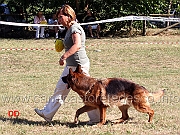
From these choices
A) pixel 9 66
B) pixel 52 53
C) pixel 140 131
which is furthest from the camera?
pixel 52 53

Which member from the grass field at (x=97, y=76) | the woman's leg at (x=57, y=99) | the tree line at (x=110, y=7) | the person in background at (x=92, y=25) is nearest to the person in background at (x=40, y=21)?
the tree line at (x=110, y=7)

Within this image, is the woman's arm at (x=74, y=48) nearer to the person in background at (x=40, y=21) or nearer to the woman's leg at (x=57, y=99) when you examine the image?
the woman's leg at (x=57, y=99)

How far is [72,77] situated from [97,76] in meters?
5.16

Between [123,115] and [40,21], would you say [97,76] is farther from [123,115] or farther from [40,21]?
[40,21]

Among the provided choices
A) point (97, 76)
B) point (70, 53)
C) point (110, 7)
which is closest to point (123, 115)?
point (70, 53)

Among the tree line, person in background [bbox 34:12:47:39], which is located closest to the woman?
person in background [bbox 34:12:47:39]

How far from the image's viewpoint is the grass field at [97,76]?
625 cm

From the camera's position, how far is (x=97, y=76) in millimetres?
11148

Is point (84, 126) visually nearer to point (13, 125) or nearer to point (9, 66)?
point (13, 125)

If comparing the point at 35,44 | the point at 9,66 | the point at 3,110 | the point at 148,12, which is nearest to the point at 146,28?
the point at 148,12

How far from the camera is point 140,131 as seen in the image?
238 inches

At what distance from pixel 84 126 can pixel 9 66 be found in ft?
23.5

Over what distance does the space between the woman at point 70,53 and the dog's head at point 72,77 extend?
7.3 inches

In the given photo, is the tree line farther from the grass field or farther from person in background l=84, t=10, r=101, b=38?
the grass field
